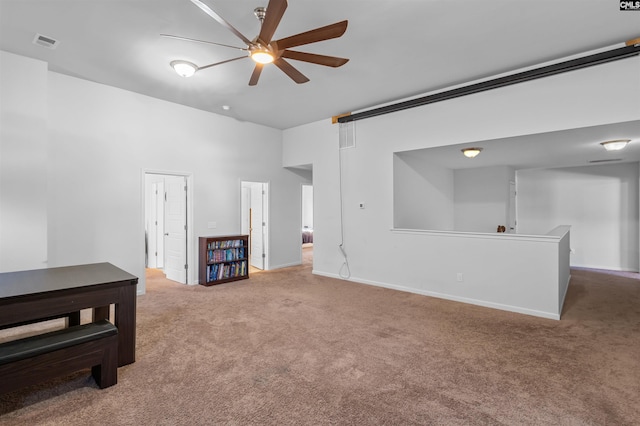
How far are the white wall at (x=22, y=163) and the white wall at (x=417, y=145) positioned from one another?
14.0 ft

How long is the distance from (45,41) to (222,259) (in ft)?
12.8

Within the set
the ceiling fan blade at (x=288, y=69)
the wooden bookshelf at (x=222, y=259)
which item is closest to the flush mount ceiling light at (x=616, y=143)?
the ceiling fan blade at (x=288, y=69)

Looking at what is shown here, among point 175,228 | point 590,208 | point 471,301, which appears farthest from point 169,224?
point 590,208

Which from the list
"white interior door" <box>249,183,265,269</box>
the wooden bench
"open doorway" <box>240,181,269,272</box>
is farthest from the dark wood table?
"white interior door" <box>249,183,265,269</box>

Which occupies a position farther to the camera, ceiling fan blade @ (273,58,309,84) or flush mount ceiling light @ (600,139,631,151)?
flush mount ceiling light @ (600,139,631,151)

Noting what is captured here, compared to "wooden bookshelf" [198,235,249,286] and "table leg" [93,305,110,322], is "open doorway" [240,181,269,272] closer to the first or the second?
"wooden bookshelf" [198,235,249,286]

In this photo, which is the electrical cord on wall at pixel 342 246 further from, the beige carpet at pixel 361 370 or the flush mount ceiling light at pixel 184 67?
the flush mount ceiling light at pixel 184 67

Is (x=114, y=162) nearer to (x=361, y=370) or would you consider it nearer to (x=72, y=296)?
(x=72, y=296)

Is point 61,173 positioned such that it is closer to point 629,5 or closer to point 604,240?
point 629,5

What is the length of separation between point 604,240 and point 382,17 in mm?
7499

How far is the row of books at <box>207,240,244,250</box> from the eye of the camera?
5771 mm

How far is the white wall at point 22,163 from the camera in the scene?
12.1 feet

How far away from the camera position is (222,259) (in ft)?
19.3

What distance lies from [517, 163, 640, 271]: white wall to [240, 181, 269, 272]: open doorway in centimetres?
640
